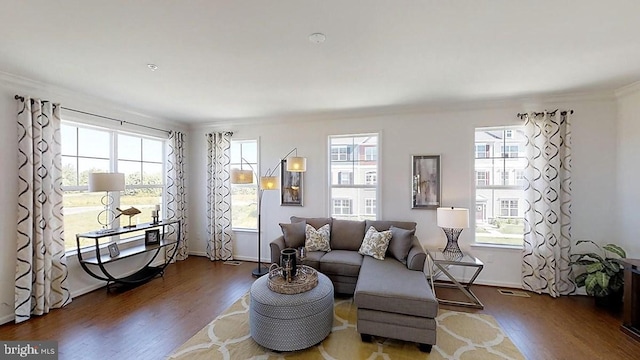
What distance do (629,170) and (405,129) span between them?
8.87 feet

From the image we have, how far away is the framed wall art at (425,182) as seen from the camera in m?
4.01

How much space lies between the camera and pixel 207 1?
161 cm

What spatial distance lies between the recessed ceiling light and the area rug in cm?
266

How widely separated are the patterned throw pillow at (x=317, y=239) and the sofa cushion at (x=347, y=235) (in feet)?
0.41

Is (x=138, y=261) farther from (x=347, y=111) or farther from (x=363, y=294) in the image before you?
(x=347, y=111)

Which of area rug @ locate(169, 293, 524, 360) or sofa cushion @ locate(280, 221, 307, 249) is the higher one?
sofa cushion @ locate(280, 221, 307, 249)

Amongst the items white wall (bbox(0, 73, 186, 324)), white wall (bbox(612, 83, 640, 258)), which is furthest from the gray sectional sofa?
white wall (bbox(0, 73, 186, 324))

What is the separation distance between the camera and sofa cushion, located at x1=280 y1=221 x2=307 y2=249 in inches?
156

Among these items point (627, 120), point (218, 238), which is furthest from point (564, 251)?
point (218, 238)

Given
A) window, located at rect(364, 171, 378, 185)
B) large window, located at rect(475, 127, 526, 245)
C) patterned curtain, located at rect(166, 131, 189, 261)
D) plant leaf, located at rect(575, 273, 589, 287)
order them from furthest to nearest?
patterned curtain, located at rect(166, 131, 189, 261) < window, located at rect(364, 171, 378, 185) < large window, located at rect(475, 127, 526, 245) < plant leaf, located at rect(575, 273, 589, 287)

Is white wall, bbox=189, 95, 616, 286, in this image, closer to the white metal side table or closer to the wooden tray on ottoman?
A: the white metal side table

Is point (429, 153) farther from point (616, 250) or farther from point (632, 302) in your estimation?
point (632, 302)

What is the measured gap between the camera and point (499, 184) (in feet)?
12.8

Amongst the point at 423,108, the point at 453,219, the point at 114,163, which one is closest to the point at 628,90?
the point at 423,108
